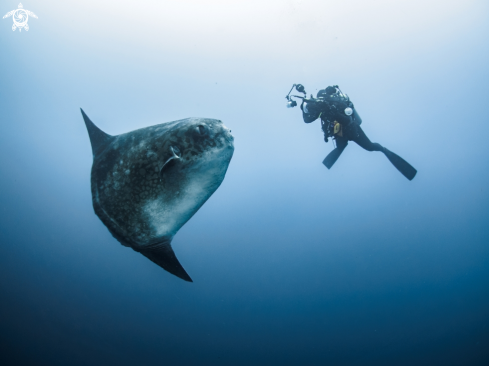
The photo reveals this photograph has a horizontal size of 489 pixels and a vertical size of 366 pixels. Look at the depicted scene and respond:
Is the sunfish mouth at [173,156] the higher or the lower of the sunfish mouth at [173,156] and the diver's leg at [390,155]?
the lower

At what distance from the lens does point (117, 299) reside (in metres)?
16.3

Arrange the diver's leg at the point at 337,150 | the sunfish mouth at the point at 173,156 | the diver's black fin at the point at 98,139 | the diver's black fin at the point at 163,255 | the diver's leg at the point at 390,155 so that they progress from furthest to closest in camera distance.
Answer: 1. the diver's leg at the point at 337,150
2. the diver's leg at the point at 390,155
3. the diver's black fin at the point at 98,139
4. the diver's black fin at the point at 163,255
5. the sunfish mouth at the point at 173,156

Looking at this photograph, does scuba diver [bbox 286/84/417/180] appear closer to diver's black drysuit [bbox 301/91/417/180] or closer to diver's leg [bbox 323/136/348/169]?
diver's black drysuit [bbox 301/91/417/180]

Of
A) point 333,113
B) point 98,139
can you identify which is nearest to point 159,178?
point 98,139

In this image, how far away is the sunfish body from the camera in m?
1.72

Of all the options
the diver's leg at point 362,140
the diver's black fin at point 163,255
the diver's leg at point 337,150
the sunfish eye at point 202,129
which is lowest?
the diver's black fin at point 163,255

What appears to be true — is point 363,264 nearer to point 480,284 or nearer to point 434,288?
point 434,288

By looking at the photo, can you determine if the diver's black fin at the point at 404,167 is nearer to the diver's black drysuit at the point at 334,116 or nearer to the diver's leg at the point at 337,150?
the diver's leg at the point at 337,150

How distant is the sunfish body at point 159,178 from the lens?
172 cm

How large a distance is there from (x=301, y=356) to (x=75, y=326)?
14.8 m

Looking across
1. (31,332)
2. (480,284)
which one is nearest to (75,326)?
(31,332)

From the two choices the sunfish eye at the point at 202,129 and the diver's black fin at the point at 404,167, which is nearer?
the sunfish eye at the point at 202,129

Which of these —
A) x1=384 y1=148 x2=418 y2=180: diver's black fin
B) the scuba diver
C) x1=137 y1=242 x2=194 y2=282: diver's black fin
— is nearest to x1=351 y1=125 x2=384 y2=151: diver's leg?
the scuba diver

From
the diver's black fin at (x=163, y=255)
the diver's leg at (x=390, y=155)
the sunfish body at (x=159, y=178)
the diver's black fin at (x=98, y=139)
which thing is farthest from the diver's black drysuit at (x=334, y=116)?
the diver's black fin at (x=163, y=255)
